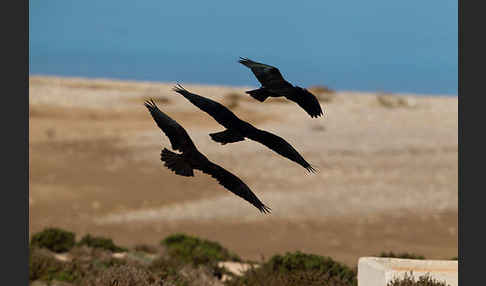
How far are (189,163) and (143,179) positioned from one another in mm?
27085

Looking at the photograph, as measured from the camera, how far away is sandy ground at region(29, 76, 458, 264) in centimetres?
2514

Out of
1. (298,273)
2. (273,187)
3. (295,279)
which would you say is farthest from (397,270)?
(273,187)

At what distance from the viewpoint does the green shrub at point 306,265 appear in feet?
45.1

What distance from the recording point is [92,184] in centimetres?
3177

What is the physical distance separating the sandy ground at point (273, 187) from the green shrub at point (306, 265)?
8.27m

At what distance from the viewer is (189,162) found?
5.91 meters

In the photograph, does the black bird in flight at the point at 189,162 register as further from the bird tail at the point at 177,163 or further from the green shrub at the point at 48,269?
the green shrub at the point at 48,269

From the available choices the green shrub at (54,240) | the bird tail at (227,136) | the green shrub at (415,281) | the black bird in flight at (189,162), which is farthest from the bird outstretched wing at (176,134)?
the green shrub at (54,240)

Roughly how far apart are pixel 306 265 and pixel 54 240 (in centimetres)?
641

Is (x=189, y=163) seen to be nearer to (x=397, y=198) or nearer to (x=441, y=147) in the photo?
(x=397, y=198)

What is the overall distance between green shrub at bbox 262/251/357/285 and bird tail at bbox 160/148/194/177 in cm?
780

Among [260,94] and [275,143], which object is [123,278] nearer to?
[260,94]

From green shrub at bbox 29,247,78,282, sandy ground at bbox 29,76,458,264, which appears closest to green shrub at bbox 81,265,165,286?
green shrub at bbox 29,247,78,282

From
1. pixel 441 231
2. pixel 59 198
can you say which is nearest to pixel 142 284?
pixel 441 231
